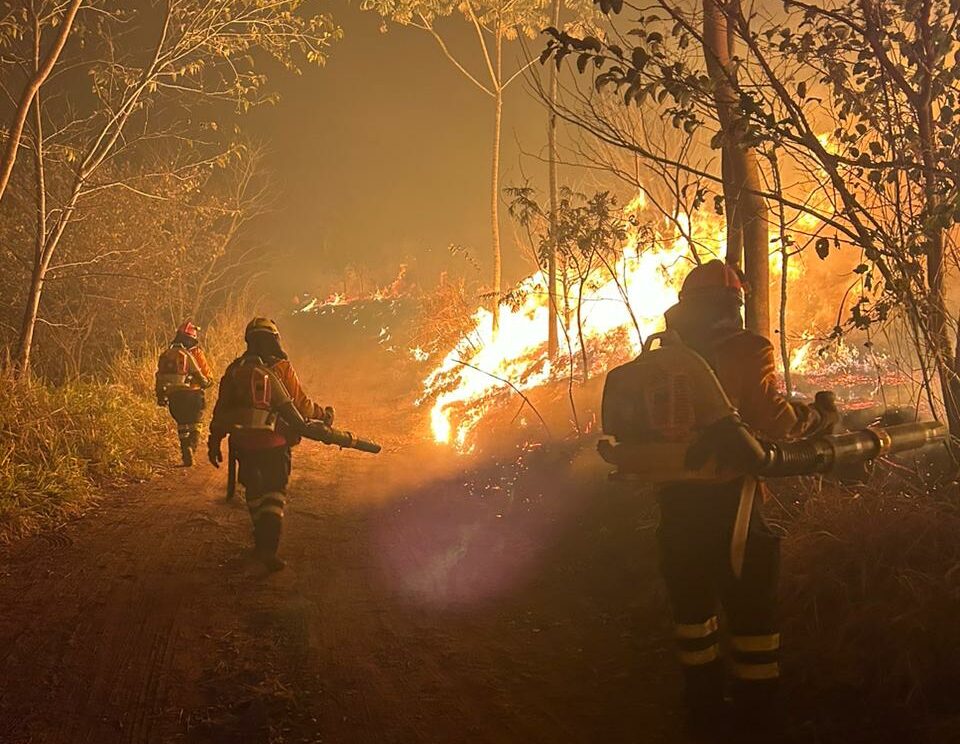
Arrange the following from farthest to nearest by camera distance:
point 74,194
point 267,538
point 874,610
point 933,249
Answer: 1. point 74,194
2. point 267,538
3. point 933,249
4. point 874,610

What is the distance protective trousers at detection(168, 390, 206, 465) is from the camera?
33.9 feet

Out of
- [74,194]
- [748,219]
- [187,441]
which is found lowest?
[187,441]

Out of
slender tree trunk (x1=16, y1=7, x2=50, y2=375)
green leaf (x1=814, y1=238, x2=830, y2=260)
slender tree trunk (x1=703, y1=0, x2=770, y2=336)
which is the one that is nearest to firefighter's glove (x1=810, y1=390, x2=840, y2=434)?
green leaf (x1=814, y1=238, x2=830, y2=260)

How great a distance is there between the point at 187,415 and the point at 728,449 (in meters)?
9.02

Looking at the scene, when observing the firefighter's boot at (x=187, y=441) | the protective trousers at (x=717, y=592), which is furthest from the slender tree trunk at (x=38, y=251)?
the protective trousers at (x=717, y=592)

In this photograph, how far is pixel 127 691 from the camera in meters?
4.00

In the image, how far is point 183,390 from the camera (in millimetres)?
10367

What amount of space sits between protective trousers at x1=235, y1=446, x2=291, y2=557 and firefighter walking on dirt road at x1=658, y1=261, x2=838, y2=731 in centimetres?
376

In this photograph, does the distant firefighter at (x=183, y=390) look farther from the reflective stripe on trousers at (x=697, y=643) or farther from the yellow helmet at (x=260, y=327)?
the reflective stripe on trousers at (x=697, y=643)

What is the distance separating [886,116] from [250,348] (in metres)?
5.19

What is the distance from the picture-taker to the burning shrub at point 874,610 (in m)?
3.23

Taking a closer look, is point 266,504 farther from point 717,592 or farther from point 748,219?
point 748,219

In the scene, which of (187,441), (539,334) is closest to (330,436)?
(187,441)

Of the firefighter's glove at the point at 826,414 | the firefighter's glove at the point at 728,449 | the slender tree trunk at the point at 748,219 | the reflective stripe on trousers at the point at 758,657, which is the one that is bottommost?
the reflective stripe on trousers at the point at 758,657
